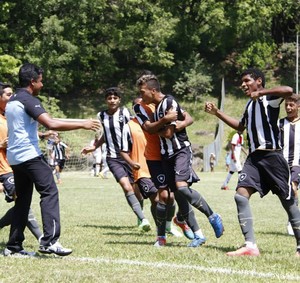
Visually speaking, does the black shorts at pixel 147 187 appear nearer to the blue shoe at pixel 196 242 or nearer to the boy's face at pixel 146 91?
the blue shoe at pixel 196 242

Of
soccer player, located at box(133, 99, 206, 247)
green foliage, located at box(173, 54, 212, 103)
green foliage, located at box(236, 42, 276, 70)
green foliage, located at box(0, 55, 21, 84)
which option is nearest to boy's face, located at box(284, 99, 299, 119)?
soccer player, located at box(133, 99, 206, 247)

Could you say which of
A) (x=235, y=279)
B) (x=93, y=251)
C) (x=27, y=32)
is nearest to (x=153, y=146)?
(x=93, y=251)

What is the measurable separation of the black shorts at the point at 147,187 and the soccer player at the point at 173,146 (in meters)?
1.46

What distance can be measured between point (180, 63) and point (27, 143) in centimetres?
5054

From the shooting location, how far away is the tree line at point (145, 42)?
5259cm

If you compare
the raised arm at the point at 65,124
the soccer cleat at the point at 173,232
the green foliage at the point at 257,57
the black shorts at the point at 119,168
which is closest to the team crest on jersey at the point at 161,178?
the soccer cleat at the point at 173,232

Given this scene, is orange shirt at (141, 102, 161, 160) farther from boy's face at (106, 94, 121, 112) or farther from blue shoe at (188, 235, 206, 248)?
boy's face at (106, 94, 121, 112)

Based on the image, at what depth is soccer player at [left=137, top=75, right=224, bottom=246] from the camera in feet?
29.5

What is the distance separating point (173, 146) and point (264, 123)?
1277 mm

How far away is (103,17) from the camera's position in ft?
193

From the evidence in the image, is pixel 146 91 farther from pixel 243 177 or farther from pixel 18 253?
pixel 18 253

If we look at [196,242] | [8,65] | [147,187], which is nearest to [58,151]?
[8,65]

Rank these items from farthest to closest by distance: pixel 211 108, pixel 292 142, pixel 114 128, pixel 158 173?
pixel 114 128 < pixel 292 142 < pixel 158 173 < pixel 211 108

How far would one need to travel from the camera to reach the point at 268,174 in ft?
27.2
